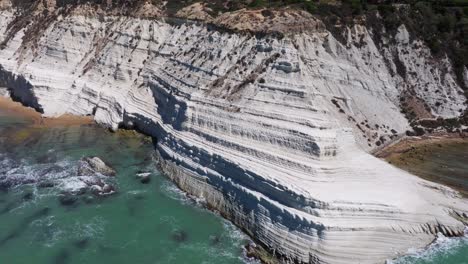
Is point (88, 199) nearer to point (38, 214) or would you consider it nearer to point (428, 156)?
point (38, 214)

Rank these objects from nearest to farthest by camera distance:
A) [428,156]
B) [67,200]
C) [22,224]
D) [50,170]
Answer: [22,224], [67,200], [50,170], [428,156]

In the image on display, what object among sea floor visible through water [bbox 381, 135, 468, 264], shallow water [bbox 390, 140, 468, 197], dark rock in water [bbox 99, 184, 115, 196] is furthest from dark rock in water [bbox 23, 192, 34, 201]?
shallow water [bbox 390, 140, 468, 197]

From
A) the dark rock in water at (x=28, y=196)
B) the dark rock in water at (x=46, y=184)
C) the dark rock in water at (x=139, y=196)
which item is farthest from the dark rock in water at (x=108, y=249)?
the dark rock in water at (x=46, y=184)

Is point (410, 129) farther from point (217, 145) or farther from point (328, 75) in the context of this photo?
point (217, 145)

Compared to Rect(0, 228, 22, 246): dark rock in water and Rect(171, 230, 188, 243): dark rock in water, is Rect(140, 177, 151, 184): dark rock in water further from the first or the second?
Rect(0, 228, 22, 246): dark rock in water

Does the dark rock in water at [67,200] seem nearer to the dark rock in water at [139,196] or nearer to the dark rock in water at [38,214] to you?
the dark rock in water at [38,214]

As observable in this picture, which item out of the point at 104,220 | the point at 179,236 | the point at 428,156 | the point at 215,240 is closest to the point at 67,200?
the point at 104,220

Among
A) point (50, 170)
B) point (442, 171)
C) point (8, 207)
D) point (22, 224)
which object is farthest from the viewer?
point (442, 171)

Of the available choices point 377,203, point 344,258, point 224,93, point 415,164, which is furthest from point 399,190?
point 224,93
